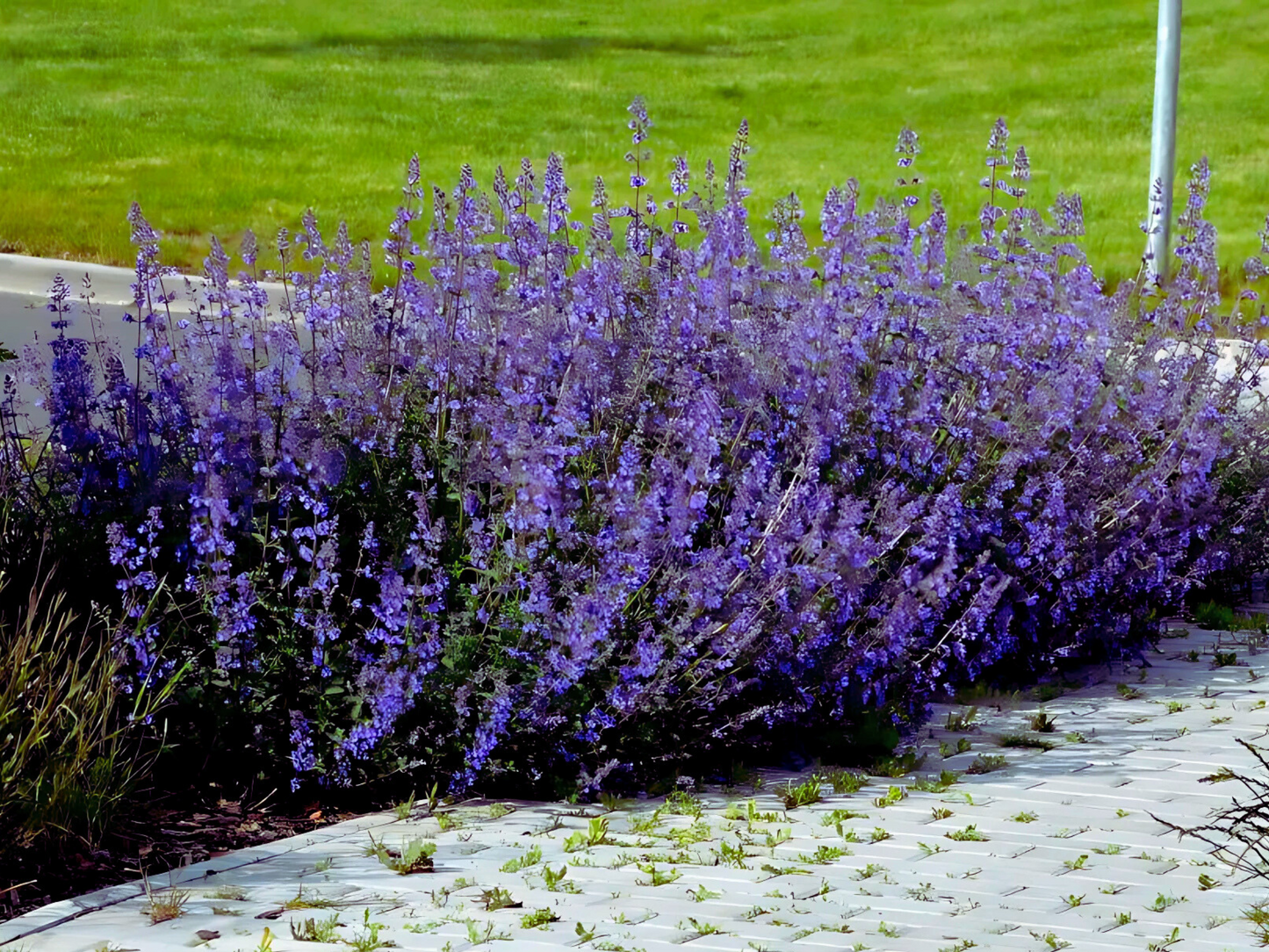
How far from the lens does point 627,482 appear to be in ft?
14.8

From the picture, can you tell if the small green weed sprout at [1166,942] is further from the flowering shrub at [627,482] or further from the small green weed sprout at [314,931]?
the small green weed sprout at [314,931]

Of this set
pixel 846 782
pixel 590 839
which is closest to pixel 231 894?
pixel 590 839

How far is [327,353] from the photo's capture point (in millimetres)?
5320

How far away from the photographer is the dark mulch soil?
3.91m

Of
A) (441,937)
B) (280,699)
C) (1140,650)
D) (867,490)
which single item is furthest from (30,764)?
(1140,650)

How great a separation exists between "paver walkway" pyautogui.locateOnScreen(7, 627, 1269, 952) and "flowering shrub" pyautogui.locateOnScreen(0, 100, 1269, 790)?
0.33 metres

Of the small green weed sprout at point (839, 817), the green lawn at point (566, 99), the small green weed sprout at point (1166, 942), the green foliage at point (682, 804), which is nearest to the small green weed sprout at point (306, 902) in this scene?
the green foliage at point (682, 804)

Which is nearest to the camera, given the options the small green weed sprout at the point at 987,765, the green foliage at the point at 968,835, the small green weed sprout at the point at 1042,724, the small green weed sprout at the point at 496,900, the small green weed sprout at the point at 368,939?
the small green weed sprout at the point at 368,939

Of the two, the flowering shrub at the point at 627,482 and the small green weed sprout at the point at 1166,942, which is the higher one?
the flowering shrub at the point at 627,482

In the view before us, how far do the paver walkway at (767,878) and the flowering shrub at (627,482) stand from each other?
1.09 ft

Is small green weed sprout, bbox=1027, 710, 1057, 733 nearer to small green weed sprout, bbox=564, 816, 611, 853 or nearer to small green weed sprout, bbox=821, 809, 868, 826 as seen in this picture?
small green weed sprout, bbox=821, 809, 868, 826

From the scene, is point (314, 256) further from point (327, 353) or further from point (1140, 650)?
point (1140, 650)

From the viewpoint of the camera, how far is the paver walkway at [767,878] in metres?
3.53

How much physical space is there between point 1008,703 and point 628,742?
1.51 m
